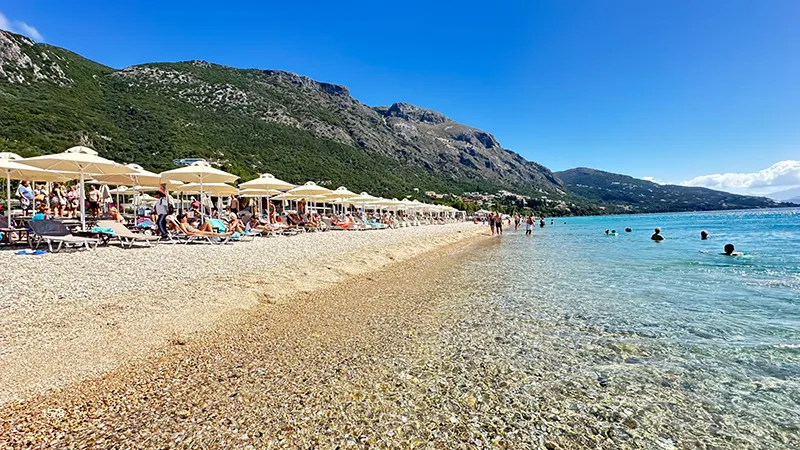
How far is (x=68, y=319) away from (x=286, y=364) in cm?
309

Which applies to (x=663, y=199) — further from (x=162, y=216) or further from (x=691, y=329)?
(x=162, y=216)

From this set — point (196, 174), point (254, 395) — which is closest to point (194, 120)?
point (196, 174)

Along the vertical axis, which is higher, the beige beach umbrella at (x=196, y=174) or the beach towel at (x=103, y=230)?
the beige beach umbrella at (x=196, y=174)

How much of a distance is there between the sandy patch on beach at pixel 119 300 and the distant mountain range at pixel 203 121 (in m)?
32.5

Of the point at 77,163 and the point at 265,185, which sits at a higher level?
the point at 77,163

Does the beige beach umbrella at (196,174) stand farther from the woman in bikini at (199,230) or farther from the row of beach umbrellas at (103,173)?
the woman in bikini at (199,230)

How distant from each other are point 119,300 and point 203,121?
197 ft

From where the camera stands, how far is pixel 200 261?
8.83 m

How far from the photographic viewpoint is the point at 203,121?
57000 mm

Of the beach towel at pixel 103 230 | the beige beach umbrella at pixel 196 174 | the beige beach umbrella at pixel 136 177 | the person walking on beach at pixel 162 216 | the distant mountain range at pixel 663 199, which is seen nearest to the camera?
the beach towel at pixel 103 230

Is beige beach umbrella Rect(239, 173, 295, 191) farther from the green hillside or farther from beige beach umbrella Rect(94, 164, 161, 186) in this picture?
the green hillside

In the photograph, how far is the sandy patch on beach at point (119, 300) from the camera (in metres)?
4.08

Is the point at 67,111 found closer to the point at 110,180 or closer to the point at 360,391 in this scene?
the point at 110,180

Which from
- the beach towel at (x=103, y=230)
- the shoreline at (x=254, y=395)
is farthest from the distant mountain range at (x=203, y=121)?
the shoreline at (x=254, y=395)
